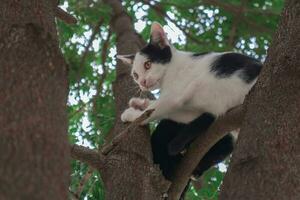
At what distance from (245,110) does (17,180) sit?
5.00 feet

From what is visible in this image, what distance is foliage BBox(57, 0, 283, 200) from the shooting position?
236 inches

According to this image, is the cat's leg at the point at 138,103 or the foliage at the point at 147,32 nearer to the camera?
the cat's leg at the point at 138,103

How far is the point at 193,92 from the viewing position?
393cm

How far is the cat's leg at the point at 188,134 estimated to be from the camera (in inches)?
146

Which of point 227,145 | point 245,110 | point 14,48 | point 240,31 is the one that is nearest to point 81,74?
point 240,31

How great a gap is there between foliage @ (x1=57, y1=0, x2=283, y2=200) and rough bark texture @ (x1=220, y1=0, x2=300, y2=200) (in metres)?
2.99

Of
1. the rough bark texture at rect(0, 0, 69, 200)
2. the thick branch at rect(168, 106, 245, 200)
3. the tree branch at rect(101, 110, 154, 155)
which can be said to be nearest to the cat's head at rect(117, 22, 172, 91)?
the tree branch at rect(101, 110, 154, 155)

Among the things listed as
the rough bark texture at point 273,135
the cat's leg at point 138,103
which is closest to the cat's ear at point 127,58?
the cat's leg at point 138,103

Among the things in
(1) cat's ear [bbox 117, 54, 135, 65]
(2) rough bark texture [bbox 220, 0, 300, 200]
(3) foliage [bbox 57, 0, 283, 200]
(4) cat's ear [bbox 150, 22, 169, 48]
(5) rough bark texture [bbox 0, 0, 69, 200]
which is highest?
(5) rough bark texture [bbox 0, 0, 69, 200]

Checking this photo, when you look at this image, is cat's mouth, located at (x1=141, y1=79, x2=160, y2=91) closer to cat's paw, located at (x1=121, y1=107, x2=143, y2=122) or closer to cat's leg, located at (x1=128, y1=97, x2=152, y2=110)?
cat's leg, located at (x1=128, y1=97, x2=152, y2=110)

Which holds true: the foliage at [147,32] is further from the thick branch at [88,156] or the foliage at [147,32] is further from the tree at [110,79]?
the thick branch at [88,156]

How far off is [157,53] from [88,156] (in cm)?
143

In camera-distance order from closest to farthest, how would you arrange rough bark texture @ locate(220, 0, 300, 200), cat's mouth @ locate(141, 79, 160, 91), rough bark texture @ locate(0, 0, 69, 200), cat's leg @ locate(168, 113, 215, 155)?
rough bark texture @ locate(0, 0, 69, 200) < rough bark texture @ locate(220, 0, 300, 200) < cat's leg @ locate(168, 113, 215, 155) < cat's mouth @ locate(141, 79, 160, 91)

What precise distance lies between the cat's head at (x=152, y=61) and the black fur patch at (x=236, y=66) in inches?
23.8
